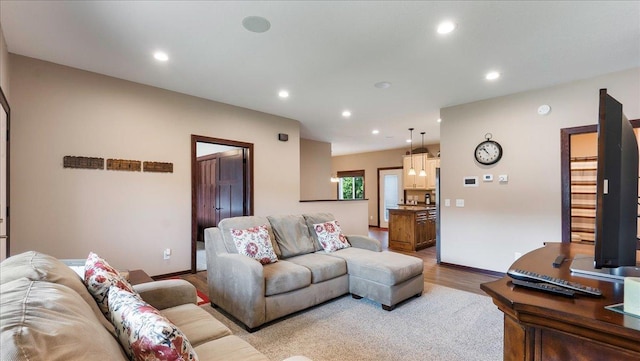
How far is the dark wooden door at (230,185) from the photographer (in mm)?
5160

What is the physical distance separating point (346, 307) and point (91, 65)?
391 centimetres

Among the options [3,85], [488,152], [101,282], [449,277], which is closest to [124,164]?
[3,85]

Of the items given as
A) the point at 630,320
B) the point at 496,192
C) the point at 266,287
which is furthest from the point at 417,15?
the point at 496,192

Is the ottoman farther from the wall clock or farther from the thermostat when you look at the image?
the wall clock

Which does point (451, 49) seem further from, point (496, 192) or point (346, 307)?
point (346, 307)

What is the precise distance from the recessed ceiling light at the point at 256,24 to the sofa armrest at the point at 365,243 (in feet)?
8.89

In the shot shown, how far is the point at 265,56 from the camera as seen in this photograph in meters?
3.03

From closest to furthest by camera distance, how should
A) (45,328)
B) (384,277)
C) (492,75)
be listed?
(45,328)
(384,277)
(492,75)

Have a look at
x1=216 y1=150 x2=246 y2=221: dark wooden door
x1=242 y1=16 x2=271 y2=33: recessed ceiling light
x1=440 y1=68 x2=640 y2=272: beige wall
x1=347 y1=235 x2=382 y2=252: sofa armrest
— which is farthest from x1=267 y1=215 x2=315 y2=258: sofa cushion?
x1=440 y1=68 x2=640 y2=272: beige wall

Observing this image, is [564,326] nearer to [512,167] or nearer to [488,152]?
[512,167]

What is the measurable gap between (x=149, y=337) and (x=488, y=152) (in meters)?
4.70

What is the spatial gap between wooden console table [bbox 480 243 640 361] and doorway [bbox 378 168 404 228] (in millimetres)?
8426

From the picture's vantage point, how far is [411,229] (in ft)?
19.7

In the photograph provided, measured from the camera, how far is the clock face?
168 inches
